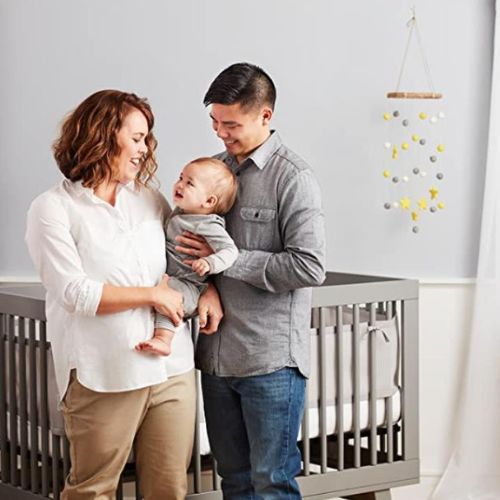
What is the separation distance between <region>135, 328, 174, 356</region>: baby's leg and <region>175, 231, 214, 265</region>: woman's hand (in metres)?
0.15

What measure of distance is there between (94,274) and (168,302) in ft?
0.50

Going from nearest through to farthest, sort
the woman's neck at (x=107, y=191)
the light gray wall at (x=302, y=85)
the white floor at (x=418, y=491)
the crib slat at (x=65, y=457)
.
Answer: the woman's neck at (x=107, y=191), the crib slat at (x=65, y=457), the light gray wall at (x=302, y=85), the white floor at (x=418, y=491)

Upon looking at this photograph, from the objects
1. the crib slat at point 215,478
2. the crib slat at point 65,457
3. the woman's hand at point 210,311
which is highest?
the woman's hand at point 210,311

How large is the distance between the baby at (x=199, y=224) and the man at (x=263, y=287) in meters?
0.04

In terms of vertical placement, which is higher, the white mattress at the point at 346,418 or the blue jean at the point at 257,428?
the blue jean at the point at 257,428

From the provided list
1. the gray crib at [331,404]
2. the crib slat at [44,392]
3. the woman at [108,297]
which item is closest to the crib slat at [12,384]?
the gray crib at [331,404]

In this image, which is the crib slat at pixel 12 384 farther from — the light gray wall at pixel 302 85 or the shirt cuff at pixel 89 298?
the light gray wall at pixel 302 85

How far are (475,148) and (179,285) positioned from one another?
167cm

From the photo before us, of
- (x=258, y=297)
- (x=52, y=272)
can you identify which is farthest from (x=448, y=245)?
(x=52, y=272)

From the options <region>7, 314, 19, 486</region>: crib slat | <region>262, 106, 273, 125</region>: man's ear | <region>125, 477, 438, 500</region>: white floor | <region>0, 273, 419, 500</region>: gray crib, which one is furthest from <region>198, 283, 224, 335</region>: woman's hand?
<region>125, 477, 438, 500</region>: white floor

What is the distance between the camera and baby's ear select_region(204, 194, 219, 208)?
6.84ft

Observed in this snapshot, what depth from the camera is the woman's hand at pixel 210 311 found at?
2.11 meters

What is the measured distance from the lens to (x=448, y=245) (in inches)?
139

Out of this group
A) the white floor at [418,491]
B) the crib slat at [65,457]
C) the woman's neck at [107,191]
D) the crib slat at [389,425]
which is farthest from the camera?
the white floor at [418,491]
